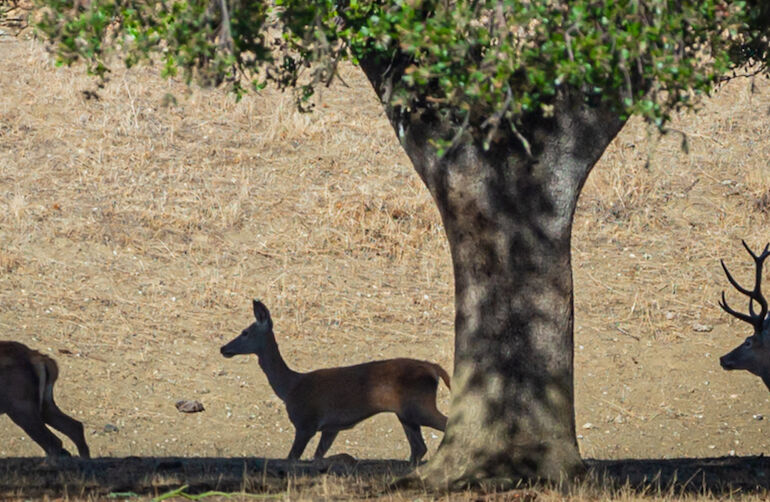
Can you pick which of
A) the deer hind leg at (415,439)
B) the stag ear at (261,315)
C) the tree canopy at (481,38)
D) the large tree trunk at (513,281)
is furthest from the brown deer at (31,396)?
the tree canopy at (481,38)

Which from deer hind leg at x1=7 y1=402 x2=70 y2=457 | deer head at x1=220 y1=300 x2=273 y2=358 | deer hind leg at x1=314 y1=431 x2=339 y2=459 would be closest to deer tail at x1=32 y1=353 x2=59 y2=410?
deer hind leg at x1=7 y1=402 x2=70 y2=457

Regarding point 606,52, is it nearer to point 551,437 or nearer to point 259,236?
point 551,437

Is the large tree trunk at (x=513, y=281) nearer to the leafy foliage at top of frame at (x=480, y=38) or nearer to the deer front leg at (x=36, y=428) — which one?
the leafy foliage at top of frame at (x=480, y=38)

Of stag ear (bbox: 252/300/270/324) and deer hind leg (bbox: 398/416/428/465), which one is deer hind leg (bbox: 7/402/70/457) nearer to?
stag ear (bbox: 252/300/270/324)

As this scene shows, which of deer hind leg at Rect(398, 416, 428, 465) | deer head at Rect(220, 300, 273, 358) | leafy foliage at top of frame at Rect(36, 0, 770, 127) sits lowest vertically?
deer hind leg at Rect(398, 416, 428, 465)

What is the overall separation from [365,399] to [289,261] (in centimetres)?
602

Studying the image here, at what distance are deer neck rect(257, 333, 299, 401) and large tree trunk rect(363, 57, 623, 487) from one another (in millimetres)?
5056

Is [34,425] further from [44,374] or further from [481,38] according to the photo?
[481,38]

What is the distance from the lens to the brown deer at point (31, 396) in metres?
11.4

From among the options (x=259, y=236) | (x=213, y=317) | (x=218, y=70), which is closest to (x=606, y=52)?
(x=218, y=70)

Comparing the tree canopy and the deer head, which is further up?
the tree canopy

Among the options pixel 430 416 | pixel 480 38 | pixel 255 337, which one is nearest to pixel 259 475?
pixel 430 416

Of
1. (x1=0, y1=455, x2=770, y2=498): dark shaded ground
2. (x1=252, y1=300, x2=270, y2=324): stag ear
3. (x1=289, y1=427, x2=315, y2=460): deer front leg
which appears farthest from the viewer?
(x1=252, y1=300, x2=270, y2=324): stag ear

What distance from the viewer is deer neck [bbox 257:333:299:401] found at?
12.9 m
